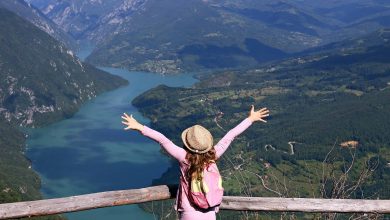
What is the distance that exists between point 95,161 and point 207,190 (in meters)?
137

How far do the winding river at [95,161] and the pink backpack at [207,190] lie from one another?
81.7 metres

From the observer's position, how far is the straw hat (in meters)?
7.01

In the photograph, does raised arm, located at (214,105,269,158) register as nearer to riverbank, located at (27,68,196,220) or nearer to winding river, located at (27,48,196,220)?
winding river, located at (27,48,196,220)

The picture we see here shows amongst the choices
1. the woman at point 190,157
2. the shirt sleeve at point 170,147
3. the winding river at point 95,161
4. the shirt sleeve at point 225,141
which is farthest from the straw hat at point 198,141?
the winding river at point 95,161

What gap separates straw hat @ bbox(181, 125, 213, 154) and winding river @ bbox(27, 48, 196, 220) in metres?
81.9

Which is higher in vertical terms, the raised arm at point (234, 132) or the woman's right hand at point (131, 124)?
the woman's right hand at point (131, 124)

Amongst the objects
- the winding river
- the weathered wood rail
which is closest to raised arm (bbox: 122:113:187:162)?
the weathered wood rail

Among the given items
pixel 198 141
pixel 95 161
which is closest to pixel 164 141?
pixel 198 141

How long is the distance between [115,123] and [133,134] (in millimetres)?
11987

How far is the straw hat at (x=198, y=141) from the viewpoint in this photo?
701 centimetres

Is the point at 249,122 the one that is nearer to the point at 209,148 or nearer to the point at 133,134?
the point at 209,148

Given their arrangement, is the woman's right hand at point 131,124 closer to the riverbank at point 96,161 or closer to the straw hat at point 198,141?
the straw hat at point 198,141

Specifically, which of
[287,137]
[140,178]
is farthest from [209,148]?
[287,137]

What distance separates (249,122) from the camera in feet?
27.6
